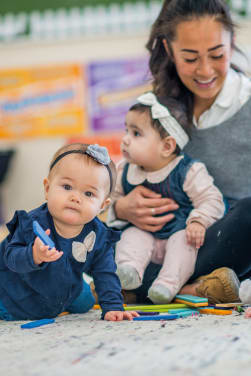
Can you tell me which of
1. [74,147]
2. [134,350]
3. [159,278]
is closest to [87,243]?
[74,147]

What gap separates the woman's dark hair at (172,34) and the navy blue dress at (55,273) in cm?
69

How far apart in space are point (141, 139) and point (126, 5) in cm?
322

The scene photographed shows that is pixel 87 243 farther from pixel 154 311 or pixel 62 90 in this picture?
pixel 62 90

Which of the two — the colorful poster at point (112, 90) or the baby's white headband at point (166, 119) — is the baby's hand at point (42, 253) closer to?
the baby's white headband at point (166, 119)

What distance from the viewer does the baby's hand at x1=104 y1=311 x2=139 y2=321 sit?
1.11 metres

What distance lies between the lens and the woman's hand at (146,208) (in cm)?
154

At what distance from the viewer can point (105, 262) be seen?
120 centimetres

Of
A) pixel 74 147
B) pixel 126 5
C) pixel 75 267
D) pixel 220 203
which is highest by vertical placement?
pixel 126 5

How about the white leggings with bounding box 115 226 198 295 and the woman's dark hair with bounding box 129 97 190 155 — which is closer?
the white leggings with bounding box 115 226 198 295

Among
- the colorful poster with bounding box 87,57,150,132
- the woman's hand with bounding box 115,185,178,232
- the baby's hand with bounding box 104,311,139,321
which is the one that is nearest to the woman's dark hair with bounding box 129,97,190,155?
the woman's hand with bounding box 115,185,178,232

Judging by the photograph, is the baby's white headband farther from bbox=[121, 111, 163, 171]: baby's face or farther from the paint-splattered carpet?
the paint-splattered carpet

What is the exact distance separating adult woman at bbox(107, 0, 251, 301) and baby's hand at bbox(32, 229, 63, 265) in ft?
1.72

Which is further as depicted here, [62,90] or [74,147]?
[62,90]

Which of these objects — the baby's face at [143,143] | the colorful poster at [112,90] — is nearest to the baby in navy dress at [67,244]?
the baby's face at [143,143]
